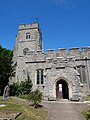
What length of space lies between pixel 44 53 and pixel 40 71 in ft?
12.1

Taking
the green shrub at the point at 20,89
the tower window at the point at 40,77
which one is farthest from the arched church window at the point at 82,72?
the green shrub at the point at 20,89

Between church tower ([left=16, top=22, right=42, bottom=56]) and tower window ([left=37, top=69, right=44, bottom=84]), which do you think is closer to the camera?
tower window ([left=37, top=69, right=44, bottom=84])

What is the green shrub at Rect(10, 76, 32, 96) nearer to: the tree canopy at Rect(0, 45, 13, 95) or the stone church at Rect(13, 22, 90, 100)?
the stone church at Rect(13, 22, 90, 100)

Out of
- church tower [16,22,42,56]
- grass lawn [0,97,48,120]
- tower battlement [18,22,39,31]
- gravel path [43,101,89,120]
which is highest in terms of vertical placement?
tower battlement [18,22,39,31]

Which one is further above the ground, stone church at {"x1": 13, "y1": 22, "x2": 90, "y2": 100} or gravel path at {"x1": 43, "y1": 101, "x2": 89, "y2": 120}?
stone church at {"x1": 13, "y1": 22, "x2": 90, "y2": 100}

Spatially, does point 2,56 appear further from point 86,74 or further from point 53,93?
point 86,74

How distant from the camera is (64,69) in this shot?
66.9 feet

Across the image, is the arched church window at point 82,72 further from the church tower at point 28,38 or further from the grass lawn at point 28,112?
the church tower at point 28,38

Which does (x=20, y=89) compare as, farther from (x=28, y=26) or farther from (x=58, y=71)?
(x=28, y=26)

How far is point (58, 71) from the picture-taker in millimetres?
20375

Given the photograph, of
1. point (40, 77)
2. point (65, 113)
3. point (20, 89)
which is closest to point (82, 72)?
point (40, 77)

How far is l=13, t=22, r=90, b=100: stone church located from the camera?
1956 centimetres

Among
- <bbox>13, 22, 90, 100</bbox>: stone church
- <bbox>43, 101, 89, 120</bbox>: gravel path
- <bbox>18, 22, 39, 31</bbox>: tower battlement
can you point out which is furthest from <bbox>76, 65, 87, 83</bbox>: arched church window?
<bbox>18, 22, 39, 31</bbox>: tower battlement

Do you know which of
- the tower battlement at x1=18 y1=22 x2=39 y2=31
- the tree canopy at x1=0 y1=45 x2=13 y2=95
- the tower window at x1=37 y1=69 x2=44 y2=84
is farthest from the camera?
the tower battlement at x1=18 y1=22 x2=39 y2=31
